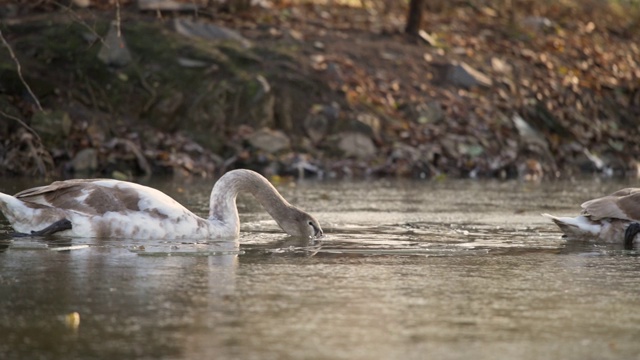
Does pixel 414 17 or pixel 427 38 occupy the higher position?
pixel 414 17

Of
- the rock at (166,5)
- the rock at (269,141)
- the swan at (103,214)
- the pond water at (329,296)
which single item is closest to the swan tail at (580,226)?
the pond water at (329,296)

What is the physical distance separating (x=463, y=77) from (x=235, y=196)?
1597 centimetres

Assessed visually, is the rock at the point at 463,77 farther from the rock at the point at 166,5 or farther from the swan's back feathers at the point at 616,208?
the swan's back feathers at the point at 616,208

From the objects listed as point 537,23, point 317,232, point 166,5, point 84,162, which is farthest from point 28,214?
point 537,23

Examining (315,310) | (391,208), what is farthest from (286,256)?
(391,208)

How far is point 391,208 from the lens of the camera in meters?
16.4

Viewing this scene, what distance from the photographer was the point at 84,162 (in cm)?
2212

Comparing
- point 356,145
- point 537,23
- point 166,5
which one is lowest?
point 356,145

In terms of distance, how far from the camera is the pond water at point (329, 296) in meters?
6.77

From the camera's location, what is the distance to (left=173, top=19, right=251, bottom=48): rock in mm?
26109

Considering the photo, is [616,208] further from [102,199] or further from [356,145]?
[356,145]

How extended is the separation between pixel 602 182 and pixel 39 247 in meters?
14.1

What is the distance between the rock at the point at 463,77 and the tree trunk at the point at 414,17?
62.2 inches

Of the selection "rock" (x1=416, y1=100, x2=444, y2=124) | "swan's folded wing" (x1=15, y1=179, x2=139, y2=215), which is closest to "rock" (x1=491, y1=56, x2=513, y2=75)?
"rock" (x1=416, y1=100, x2=444, y2=124)
